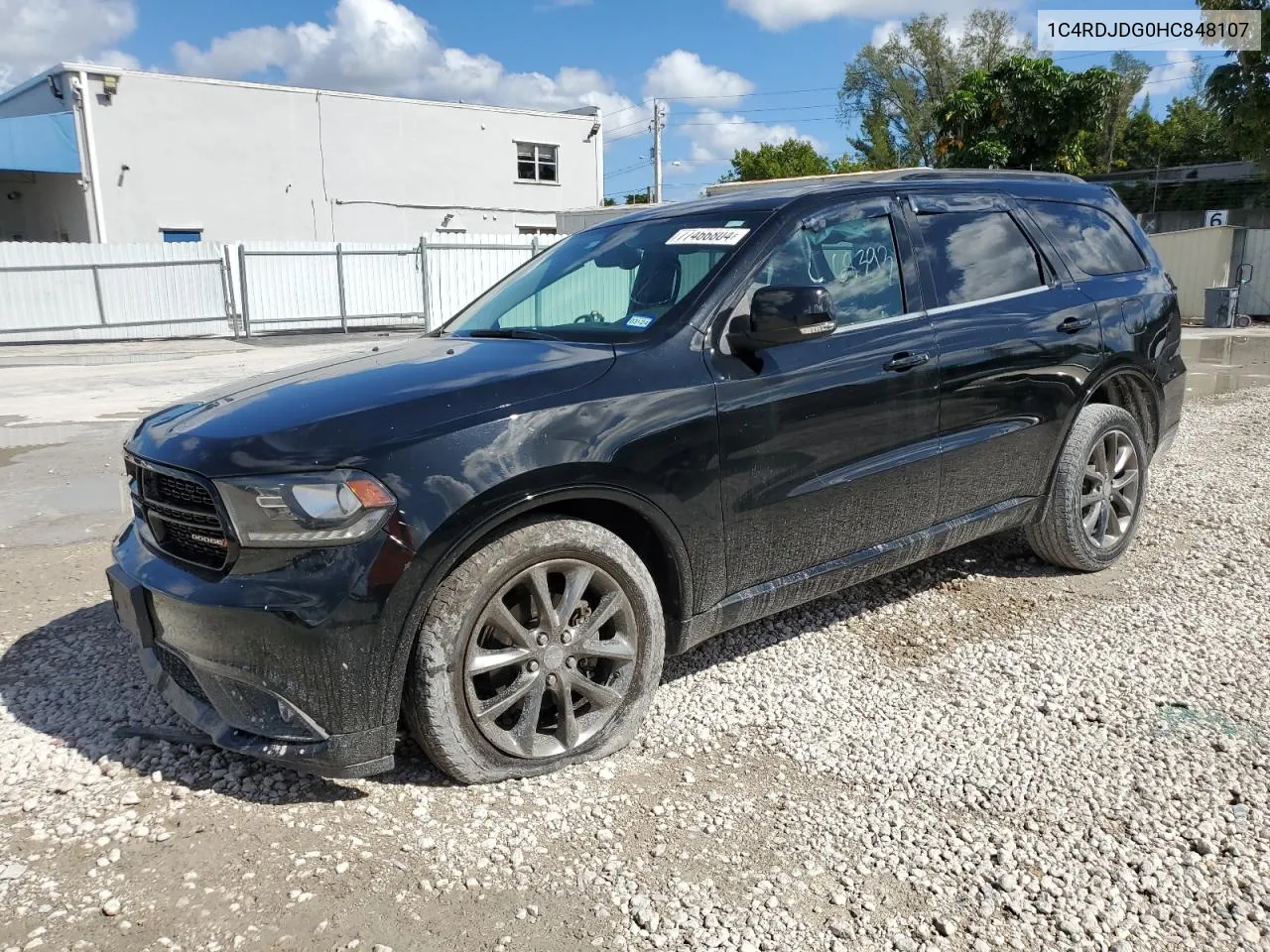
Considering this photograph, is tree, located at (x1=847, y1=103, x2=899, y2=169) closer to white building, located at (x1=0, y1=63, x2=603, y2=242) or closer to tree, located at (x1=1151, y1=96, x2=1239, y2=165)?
tree, located at (x1=1151, y1=96, x2=1239, y2=165)

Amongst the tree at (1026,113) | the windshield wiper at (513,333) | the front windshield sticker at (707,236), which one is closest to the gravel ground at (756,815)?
the windshield wiper at (513,333)

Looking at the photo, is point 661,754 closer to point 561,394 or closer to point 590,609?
point 590,609

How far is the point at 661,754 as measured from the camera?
322cm

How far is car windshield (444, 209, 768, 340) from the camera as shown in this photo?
3.46 metres

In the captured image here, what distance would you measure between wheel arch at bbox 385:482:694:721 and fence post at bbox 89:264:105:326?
72.0 feet

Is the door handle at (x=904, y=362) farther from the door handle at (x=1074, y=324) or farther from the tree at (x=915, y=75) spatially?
the tree at (x=915, y=75)

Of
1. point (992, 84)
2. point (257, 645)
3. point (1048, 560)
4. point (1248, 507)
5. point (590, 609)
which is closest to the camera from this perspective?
point (257, 645)

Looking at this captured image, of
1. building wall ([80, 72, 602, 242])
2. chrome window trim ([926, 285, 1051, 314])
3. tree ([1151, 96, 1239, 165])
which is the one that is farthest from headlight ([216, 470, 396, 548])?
tree ([1151, 96, 1239, 165])

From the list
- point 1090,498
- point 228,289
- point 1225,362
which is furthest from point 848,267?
point 228,289

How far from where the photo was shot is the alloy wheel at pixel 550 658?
9.43 feet

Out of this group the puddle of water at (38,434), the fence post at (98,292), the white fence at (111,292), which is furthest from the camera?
the fence post at (98,292)

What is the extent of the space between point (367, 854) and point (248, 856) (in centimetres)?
33

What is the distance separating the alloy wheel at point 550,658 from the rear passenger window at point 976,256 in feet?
6.55

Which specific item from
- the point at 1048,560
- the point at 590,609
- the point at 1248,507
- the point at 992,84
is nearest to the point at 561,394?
the point at 590,609
